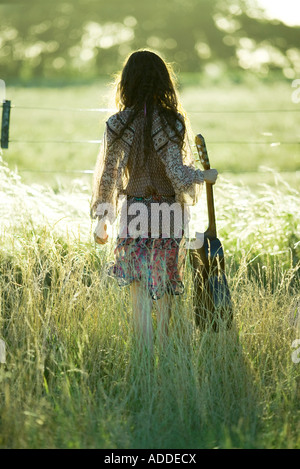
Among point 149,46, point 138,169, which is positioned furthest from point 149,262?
point 149,46

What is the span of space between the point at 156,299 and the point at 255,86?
71.2 feet

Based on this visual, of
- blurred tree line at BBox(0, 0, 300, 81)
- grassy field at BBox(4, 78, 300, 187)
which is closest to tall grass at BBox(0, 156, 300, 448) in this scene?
grassy field at BBox(4, 78, 300, 187)

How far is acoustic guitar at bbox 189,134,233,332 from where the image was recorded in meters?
3.18

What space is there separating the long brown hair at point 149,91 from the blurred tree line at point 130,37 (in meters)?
22.9

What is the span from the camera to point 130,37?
88.7 ft

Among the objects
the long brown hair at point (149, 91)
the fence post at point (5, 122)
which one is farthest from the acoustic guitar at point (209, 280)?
the fence post at point (5, 122)

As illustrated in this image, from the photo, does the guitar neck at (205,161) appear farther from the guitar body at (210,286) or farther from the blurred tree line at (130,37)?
the blurred tree line at (130,37)

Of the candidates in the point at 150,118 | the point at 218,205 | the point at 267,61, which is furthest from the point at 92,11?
the point at 150,118

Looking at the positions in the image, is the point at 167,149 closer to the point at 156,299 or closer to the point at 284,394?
the point at 156,299

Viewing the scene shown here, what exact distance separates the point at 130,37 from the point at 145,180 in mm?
25274

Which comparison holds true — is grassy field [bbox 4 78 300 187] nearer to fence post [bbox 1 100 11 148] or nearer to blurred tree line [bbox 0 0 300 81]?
blurred tree line [bbox 0 0 300 81]

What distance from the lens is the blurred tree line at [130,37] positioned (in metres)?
26.0

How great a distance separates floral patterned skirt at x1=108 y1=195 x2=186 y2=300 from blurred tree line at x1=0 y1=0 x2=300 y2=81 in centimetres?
2309

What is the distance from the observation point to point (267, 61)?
84.2 feet
